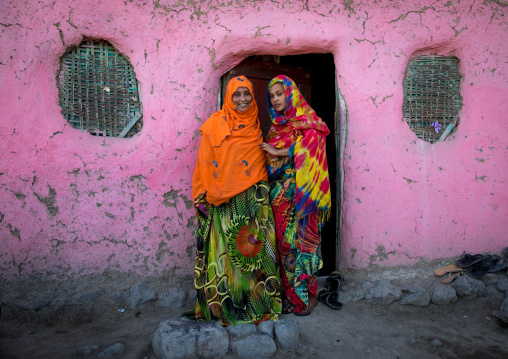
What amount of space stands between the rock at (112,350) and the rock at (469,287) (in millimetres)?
2516

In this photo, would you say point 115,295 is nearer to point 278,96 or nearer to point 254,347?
point 254,347

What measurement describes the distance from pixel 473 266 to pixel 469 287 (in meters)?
0.23

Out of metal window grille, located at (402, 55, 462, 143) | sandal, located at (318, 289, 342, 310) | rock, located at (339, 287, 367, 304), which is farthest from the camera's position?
metal window grille, located at (402, 55, 462, 143)

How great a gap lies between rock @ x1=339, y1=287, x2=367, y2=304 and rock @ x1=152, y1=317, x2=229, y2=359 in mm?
1106

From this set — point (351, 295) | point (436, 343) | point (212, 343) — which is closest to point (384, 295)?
point (351, 295)

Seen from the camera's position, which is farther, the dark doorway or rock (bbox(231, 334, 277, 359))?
the dark doorway

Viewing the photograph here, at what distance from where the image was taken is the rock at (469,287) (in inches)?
111

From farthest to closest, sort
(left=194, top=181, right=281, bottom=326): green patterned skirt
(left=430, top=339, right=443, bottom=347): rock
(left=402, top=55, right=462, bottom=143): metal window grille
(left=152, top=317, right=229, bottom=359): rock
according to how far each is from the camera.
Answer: (left=402, top=55, right=462, bottom=143): metal window grille < (left=194, top=181, right=281, bottom=326): green patterned skirt < (left=430, top=339, right=443, bottom=347): rock < (left=152, top=317, right=229, bottom=359): rock

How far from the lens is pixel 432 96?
121 inches

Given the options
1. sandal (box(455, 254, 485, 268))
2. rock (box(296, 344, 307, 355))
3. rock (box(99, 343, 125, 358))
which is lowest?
rock (box(296, 344, 307, 355))

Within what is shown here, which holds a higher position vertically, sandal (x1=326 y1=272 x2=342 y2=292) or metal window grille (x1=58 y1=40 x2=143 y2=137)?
metal window grille (x1=58 y1=40 x2=143 y2=137)

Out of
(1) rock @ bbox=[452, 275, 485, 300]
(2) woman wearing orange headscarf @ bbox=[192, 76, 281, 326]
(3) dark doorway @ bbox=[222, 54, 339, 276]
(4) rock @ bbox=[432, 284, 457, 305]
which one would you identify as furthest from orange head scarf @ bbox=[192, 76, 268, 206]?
(1) rock @ bbox=[452, 275, 485, 300]

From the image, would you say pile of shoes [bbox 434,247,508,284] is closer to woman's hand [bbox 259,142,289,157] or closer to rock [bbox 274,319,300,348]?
rock [bbox 274,319,300,348]

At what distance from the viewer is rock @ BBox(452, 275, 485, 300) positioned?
282 cm
